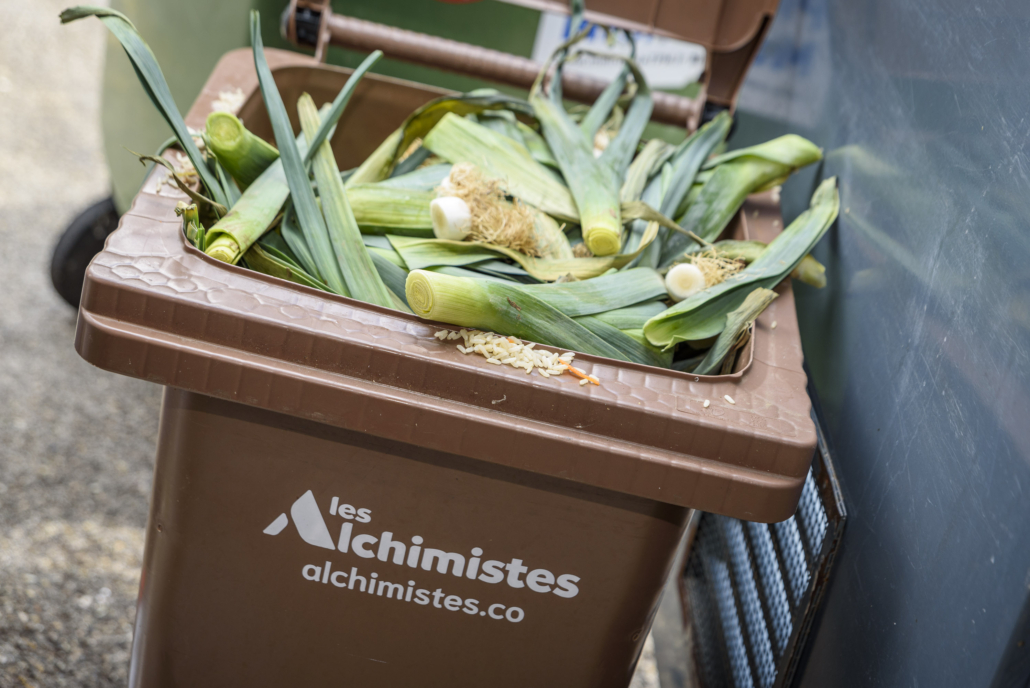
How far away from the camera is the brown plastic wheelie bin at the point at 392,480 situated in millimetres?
913

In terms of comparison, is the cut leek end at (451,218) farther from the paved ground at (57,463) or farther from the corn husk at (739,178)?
the paved ground at (57,463)

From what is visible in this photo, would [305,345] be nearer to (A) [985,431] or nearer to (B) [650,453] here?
(B) [650,453]

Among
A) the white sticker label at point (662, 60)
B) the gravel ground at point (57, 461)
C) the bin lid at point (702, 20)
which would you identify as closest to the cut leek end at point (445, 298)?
the bin lid at point (702, 20)

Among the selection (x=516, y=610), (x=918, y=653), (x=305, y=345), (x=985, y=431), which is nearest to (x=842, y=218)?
(x=985, y=431)

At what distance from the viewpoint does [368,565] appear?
1056 millimetres

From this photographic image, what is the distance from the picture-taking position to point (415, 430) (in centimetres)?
92

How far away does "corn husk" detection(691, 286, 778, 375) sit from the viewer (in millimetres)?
1095

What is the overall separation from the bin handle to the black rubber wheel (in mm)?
912

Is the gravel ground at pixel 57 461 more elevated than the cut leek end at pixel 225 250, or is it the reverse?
the cut leek end at pixel 225 250

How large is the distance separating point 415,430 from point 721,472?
32cm

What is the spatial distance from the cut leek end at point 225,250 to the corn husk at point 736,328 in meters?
0.58

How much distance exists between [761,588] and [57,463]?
1.60 m

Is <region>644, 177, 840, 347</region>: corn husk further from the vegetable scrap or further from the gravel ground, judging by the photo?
the gravel ground

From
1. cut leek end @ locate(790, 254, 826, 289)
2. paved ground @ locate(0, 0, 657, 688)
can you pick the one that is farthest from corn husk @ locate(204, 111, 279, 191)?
paved ground @ locate(0, 0, 657, 688)
